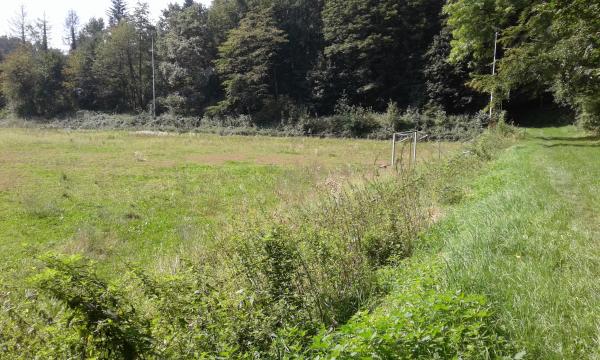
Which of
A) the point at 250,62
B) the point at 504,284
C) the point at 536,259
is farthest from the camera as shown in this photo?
the point at 250,62

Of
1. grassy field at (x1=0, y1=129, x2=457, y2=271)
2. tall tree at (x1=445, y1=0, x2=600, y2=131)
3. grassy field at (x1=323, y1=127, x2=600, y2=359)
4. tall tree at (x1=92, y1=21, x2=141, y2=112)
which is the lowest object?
grassy field at (x1=0, y1=129, x2=457, y2=271)

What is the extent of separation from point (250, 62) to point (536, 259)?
183 feet

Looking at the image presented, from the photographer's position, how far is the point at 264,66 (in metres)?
56.1

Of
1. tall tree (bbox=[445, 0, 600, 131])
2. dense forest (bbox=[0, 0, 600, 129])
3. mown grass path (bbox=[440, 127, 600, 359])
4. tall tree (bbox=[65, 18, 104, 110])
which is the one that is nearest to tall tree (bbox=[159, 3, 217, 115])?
dense forest (bbox=[0, 0, 600, 129])

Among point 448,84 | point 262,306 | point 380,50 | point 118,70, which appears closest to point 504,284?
point 262,306

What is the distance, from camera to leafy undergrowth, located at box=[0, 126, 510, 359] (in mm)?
3551

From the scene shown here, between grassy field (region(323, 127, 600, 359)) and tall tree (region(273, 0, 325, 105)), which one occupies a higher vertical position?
tall tree (region(273, 0, 325, 105))

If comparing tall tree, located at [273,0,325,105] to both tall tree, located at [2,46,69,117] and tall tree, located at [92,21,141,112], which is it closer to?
tall tree, located at [92,21,141,112]

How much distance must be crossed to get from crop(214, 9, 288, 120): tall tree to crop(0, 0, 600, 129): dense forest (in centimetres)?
14

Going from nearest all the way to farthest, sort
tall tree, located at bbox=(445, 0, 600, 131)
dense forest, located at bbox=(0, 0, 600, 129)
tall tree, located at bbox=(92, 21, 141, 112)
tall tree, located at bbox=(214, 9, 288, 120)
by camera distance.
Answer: tall tree, located at bbox=(445, 0, 600, 131), dense forest, located at bbox=(0, 0, 600, 129), tall tree, located at bbox=(214, 9, 288, 120), tall tree, located at bbox=(92, 21, 141, 112)

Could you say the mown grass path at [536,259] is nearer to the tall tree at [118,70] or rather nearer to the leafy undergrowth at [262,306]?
the leafy undergrowth at [262,306]

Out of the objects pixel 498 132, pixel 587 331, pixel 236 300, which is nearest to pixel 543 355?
pixel 587 331

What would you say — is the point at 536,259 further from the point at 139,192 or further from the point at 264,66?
the point at 264,66

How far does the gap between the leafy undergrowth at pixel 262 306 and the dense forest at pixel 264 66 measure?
1759 inches
